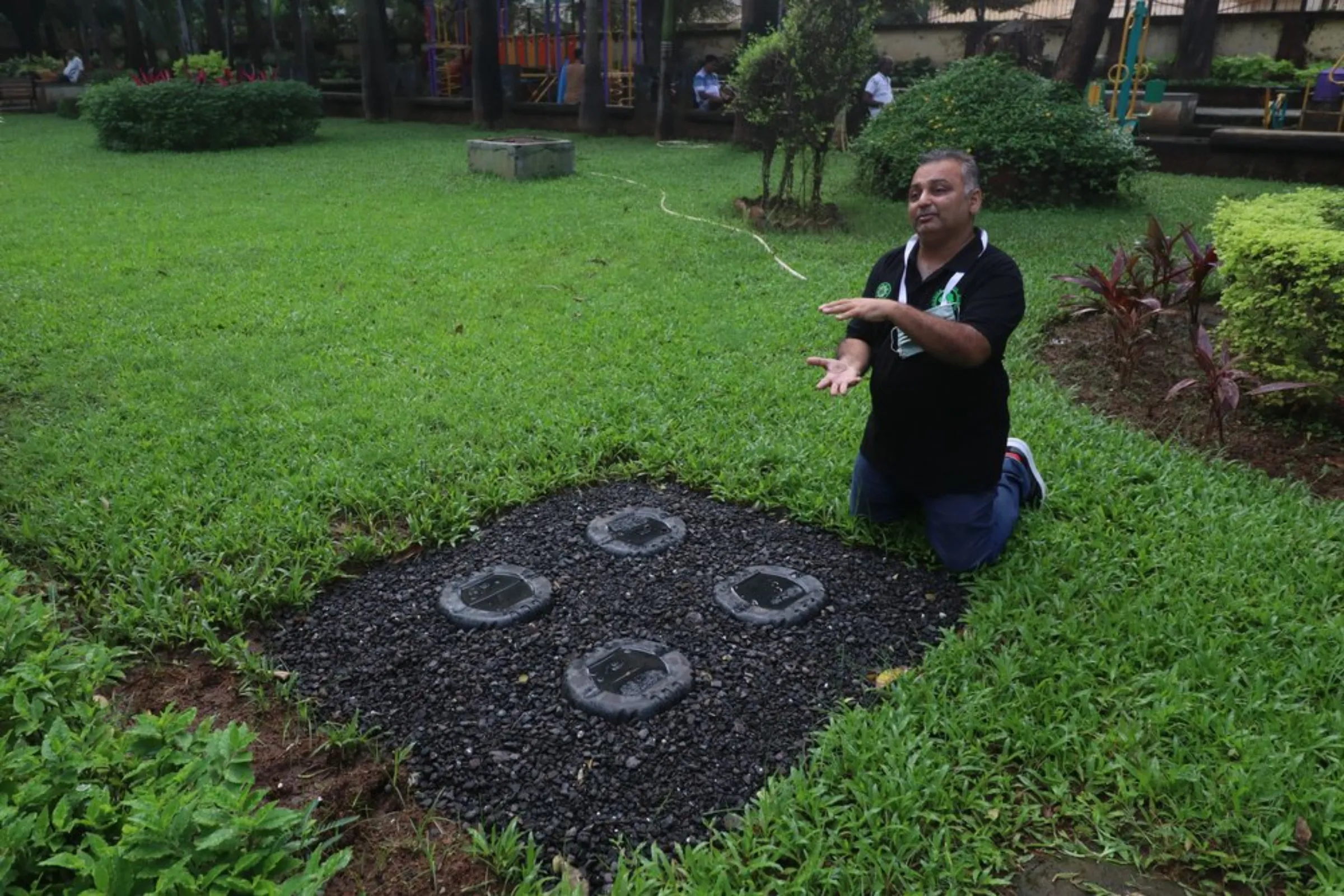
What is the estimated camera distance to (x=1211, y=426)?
408cm

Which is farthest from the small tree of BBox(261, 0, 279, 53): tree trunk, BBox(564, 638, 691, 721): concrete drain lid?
BBox(261, 0, 279, 53): tree trunk

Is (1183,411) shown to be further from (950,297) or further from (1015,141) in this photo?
(1015,141)

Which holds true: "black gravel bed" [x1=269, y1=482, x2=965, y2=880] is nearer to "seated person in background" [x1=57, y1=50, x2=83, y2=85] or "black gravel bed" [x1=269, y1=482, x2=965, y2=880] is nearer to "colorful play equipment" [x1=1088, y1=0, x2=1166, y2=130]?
"colorful play equipment" [x1=1088, y1=0, x2=1166, y2=130]

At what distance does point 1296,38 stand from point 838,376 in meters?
20.4

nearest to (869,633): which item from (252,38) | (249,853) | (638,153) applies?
(249,853)

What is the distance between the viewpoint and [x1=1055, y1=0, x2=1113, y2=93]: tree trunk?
10297mm

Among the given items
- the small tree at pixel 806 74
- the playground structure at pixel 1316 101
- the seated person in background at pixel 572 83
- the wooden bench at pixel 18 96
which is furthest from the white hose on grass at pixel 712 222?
the wooden bench at pixel 18 96

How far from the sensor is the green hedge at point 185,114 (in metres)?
13.8

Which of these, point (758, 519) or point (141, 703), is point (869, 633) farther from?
point (141, 703)

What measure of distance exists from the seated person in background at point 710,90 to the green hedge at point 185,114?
275 inches

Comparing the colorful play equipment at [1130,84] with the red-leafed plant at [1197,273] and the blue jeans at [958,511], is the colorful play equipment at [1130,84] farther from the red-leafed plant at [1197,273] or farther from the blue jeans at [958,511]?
the blue jeans at [958,511]

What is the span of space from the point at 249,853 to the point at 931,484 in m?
2.17

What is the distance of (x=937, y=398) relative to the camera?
2924 millimetres

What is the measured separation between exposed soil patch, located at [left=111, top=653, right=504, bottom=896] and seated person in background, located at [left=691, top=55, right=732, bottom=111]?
1577 centimetres
